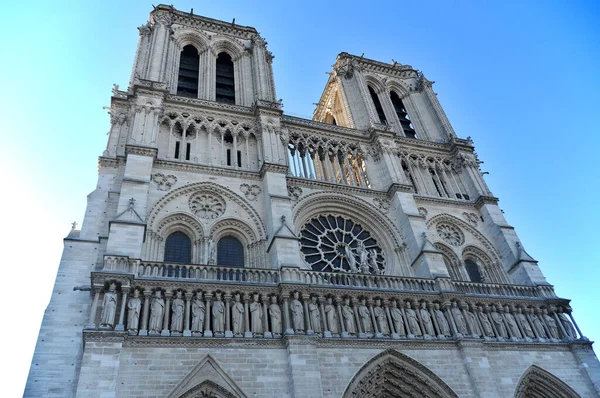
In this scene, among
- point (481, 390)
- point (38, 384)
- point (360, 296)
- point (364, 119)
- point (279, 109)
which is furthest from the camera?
point (364, 119)

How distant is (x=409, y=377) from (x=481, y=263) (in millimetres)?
7982

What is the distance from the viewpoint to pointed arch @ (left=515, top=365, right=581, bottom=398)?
14.6m

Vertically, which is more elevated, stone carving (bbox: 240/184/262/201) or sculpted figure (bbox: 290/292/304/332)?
stone carving (bbox: 240/184/262/201)

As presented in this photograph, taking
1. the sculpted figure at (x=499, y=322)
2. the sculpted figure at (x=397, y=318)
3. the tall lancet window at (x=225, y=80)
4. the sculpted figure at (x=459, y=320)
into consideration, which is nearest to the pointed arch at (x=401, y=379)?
the sculpted figure at (x=397, y=318)

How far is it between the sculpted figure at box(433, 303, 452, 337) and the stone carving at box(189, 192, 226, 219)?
8.00 meters

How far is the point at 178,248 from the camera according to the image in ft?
50.1

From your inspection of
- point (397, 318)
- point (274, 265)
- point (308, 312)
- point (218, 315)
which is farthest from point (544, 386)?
point (218, 315)

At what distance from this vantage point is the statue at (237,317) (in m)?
12.3

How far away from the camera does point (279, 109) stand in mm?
20109

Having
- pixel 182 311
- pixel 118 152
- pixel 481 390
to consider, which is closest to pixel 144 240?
pixel 182 311

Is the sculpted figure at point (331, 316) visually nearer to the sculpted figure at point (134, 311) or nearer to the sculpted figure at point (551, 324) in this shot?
the sculpted figure at point (134, 311)

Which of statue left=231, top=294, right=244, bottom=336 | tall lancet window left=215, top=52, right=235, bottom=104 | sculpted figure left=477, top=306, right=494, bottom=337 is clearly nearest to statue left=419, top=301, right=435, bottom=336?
sculpted figure left=477, top=306, right=494, bottom=337

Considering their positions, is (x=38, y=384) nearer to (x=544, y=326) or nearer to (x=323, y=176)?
(x=323, y=176)

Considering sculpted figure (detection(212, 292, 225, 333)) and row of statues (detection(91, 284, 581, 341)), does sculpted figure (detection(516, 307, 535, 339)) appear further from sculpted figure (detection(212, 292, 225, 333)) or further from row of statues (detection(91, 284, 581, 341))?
sculpted figure (detection(212, 292, 225, 333))
